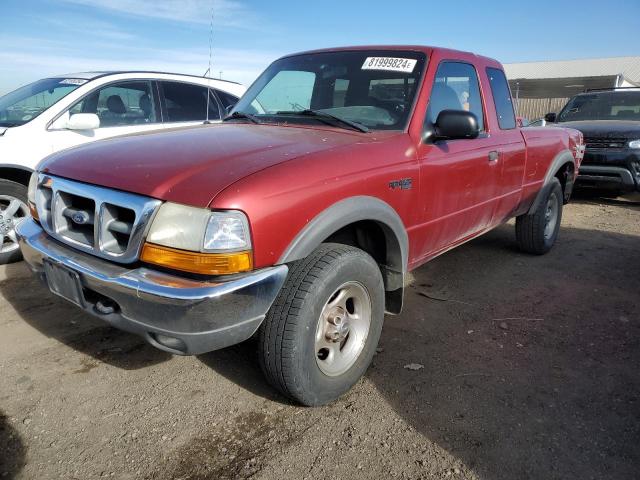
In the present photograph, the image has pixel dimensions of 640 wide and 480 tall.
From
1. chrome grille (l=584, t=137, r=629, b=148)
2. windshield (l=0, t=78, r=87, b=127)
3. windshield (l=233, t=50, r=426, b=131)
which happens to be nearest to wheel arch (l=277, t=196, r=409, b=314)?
windshield (l=233, t=50, r=426, b=131)

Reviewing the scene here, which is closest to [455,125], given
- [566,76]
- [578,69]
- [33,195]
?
[33,195]

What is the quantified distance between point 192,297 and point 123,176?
697 millimetres

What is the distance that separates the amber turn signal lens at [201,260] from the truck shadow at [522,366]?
3.95 feet

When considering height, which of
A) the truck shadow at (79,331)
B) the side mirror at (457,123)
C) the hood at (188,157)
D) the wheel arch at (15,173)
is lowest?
the truck shadow at (79,331)

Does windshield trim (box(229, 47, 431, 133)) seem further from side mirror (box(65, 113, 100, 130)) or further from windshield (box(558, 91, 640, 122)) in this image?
windshield (box(558, 91, 640, 122))

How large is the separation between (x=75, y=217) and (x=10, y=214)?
2747 mm

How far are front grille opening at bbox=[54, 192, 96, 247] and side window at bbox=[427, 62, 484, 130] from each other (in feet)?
6.75

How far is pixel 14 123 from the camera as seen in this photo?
467 centimetres

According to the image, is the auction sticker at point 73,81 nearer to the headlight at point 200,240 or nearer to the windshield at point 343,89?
the windshield at point 343,89

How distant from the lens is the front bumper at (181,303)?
193 centimetres

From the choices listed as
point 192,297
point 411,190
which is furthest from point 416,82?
point 192,297

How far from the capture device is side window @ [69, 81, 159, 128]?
4938mm

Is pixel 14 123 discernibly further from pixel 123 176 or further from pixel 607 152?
pixel 607 152

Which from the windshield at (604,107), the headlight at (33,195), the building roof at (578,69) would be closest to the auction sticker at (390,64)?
the headlight at (33,195)
